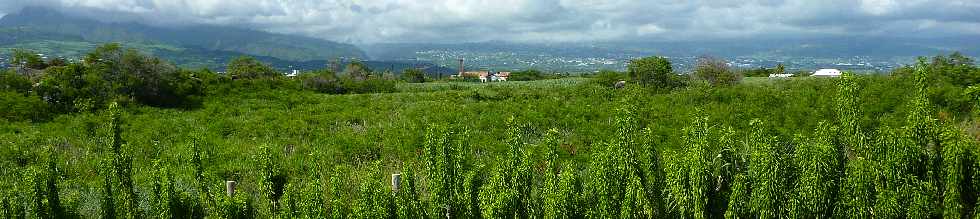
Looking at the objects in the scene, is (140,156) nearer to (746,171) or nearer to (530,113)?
(530,113)

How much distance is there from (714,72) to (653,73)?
6848mm

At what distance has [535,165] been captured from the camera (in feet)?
39.7

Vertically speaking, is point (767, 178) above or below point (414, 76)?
above

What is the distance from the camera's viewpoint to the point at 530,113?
71.2ft

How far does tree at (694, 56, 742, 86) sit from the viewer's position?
43000 millimetres

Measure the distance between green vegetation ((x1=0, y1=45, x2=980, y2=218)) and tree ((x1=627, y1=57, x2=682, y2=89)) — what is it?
1687 cm

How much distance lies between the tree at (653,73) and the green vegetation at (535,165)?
1687 centimetres

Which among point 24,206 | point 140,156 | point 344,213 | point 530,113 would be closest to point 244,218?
point 344,213

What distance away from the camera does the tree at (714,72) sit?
43.0m

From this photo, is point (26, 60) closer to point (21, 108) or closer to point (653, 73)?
point (21, 108)

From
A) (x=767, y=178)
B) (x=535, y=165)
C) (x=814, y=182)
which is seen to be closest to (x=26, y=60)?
(x=535, y=165)

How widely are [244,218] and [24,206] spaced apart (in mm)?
3496

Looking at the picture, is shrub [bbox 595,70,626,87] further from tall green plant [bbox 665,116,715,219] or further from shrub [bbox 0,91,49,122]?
tall green plant [bbox 665,116,715,219]

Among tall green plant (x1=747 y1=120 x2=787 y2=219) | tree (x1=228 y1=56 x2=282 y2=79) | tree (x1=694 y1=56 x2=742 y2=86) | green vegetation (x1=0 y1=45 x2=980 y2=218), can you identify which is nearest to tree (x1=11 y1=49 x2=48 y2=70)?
green vegetation (x1=0 y1=45 x2=980 y2=218)
